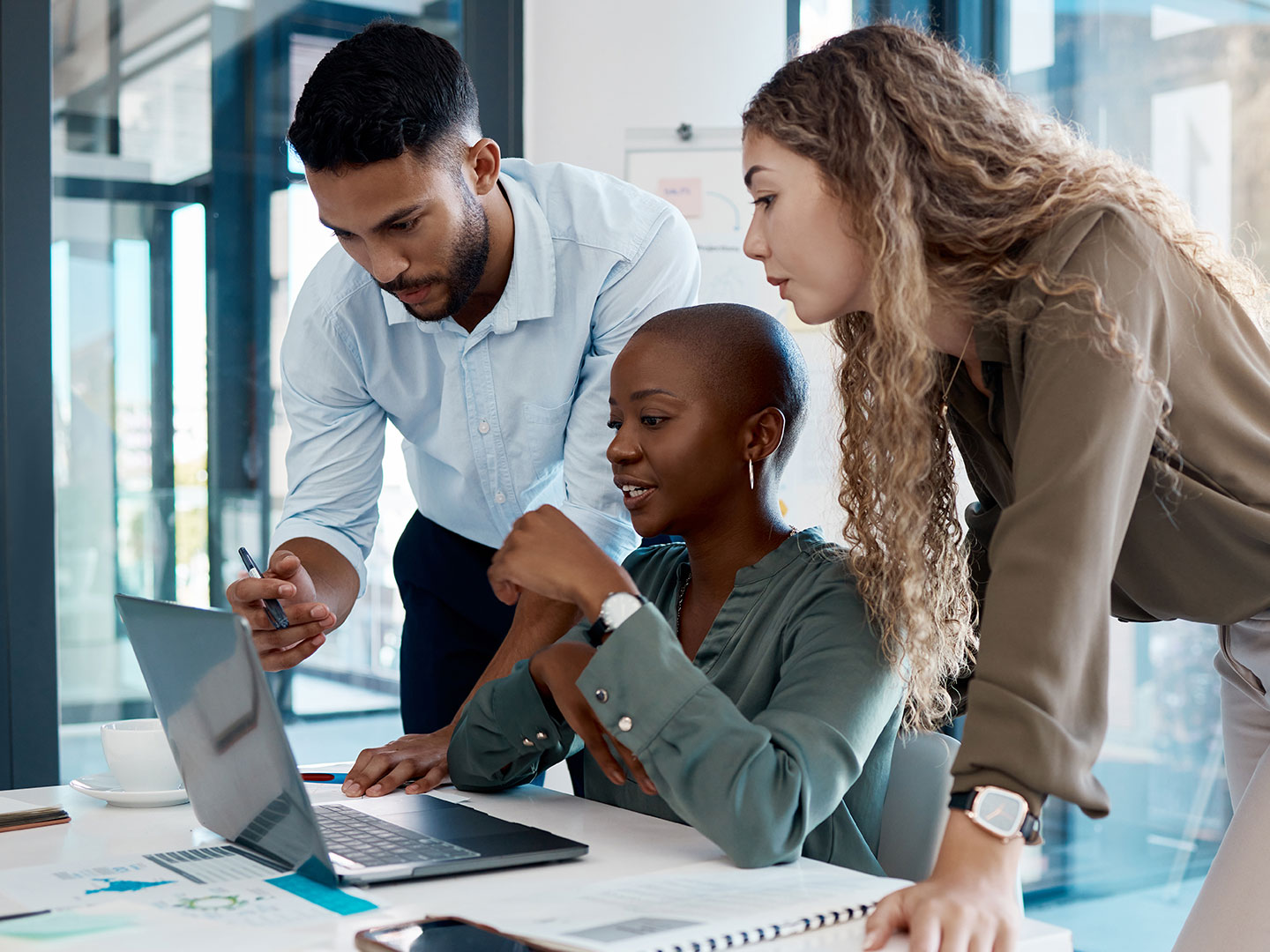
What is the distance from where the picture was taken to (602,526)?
1715 mm

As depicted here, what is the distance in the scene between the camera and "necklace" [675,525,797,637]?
145 centimetres

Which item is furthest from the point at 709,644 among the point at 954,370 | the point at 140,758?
the point at 140,758

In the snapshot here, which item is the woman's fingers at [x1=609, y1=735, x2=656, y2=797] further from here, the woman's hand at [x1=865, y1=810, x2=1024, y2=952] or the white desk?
the woman's hand at [x1=865, y1=810, x2=1024, y2=952]

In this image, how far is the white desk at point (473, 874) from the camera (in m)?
0.83

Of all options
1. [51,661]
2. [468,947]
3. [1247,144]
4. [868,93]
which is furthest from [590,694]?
[1247,144]

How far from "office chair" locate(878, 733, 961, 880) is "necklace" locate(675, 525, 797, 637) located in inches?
11.5

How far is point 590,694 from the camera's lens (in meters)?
1.07

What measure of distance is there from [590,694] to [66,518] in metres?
1.88

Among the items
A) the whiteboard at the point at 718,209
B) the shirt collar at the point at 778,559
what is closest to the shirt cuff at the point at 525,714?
the shirt collar at the point at 778,559

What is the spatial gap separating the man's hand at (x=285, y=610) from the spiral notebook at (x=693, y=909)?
0.66 m

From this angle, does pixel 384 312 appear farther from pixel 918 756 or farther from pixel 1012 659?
pixel 1012 659

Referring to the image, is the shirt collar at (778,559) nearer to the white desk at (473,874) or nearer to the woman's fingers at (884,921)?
the white desk at (473,874)

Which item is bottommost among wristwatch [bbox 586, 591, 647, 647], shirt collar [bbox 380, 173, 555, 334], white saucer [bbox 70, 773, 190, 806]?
white saucer [bbox 70, 773, 190, 806]

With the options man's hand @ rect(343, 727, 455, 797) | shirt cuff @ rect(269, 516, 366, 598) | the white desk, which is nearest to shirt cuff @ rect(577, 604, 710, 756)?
the white desk
